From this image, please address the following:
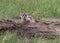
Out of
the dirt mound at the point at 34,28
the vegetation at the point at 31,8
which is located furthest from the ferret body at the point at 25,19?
the vegetation at the point at 31,8

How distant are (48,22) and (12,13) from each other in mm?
1899

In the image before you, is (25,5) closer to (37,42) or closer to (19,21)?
(19,21)

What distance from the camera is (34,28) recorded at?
5172 millimetres

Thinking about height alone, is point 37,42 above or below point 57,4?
below

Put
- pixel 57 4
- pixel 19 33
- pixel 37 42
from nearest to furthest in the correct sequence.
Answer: pixel 37 42 → pixel 19 33 → pixel 57 4

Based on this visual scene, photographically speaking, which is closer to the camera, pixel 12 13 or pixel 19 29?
pixel 19 29

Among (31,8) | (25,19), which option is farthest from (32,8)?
(25,19)

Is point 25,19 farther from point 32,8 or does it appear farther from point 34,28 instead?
point 32,8

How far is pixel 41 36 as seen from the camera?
5.07 meters

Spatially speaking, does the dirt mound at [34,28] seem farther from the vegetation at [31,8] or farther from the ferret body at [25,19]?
the vegetation at [31,8]

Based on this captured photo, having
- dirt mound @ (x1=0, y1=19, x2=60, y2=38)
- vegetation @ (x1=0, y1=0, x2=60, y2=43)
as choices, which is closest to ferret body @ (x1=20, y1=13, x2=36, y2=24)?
dirt mound @ (x1=0, y1=19, x2=60, y2=38)

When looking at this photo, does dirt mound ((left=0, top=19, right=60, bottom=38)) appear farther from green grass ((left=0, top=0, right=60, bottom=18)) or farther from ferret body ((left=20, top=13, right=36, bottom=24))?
green grass ((left=0, top=0, right=60, bottom=18))

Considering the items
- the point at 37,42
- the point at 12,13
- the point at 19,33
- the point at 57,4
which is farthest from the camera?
the point at 57,4

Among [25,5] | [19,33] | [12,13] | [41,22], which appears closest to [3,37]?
[19,33]
